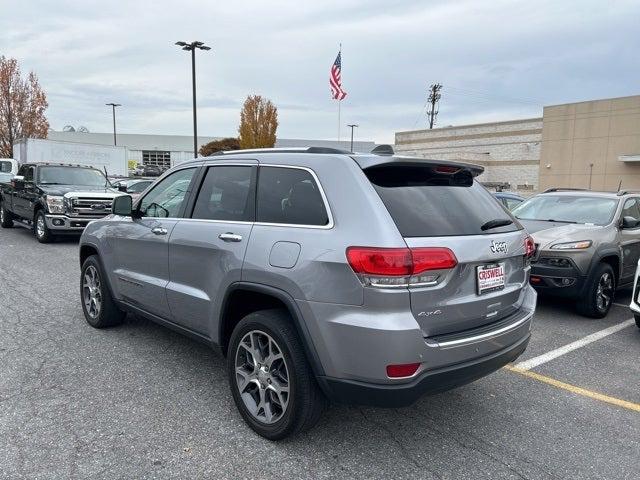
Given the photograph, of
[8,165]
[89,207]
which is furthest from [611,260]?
[8,165]

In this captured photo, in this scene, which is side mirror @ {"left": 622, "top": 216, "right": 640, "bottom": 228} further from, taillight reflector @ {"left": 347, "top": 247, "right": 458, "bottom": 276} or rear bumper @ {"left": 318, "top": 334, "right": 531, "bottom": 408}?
taillight reflector @ {"left": 347, "top": 247, "right": 458, "bottom": 276}

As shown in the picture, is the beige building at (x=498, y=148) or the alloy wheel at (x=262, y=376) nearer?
the alloy wheel at (x=262, y=376)

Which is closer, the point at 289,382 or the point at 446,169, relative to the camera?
the point at 289,382

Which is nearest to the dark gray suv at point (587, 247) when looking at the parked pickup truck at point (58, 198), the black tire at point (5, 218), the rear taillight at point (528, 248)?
the rear taillight at point (528, 248)

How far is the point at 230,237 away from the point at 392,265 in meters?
1.25

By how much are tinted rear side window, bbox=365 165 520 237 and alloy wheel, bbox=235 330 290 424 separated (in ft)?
3.65

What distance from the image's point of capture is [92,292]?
17.7 feet

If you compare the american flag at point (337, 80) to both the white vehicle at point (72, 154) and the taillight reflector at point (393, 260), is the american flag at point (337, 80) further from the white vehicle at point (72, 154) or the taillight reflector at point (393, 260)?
the taillight reflector at point (393, 260)

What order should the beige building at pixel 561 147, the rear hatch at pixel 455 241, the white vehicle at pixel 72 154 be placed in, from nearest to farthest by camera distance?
1. the rear hatch at pixel 455 241
2. the white vehicle at pixel 72 154
3. the beige building at pixel 561 147

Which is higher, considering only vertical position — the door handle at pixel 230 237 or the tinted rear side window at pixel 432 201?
the tinted rear side window at pixel 432 201

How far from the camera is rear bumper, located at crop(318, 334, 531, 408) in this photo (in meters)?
2.74

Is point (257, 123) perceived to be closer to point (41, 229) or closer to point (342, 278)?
point (41, 229)

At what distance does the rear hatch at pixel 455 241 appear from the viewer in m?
2.80

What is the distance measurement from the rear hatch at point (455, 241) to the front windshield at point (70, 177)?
36.0ft
